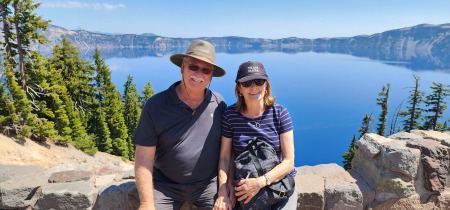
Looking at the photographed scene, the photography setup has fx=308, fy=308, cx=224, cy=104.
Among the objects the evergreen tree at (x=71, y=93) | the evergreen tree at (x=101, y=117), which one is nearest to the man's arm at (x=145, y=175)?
the evergreen tree at (x=71, y=93)

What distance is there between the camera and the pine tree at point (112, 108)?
33.3 meters

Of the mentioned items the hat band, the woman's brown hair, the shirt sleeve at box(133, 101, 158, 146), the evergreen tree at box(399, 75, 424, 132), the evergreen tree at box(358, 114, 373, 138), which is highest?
the hat band

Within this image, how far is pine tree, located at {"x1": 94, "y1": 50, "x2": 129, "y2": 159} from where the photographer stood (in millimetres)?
33312

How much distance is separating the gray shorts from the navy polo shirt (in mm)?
68

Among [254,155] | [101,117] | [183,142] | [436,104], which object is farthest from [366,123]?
[183,142]

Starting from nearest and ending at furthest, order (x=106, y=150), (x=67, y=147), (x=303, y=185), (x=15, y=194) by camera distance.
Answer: (x=15, y=194) < (x=303, y=185) < (x=67, y=147) < (x=106, y=150)

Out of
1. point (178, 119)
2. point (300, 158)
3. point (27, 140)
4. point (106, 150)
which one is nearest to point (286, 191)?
point (178, 119)

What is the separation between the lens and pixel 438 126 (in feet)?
116

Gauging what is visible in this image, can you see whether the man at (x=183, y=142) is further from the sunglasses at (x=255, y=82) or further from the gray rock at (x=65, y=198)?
the gray rock at (x=65, y=198)

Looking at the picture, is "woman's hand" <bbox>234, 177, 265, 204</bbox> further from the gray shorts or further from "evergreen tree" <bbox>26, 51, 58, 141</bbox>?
"evergreen tree" <bbox>26, 51, 58, 141</bbox>

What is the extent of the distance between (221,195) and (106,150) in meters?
32.3

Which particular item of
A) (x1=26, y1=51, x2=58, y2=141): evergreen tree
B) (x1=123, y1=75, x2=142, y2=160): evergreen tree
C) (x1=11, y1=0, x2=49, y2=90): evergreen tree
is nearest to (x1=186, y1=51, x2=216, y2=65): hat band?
(x1=11, y1=0, x2=49, y2=90): evergreen tree

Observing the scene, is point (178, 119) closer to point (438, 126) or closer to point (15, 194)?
point (15, 194)

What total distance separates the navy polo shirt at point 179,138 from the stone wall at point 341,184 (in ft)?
1.98
